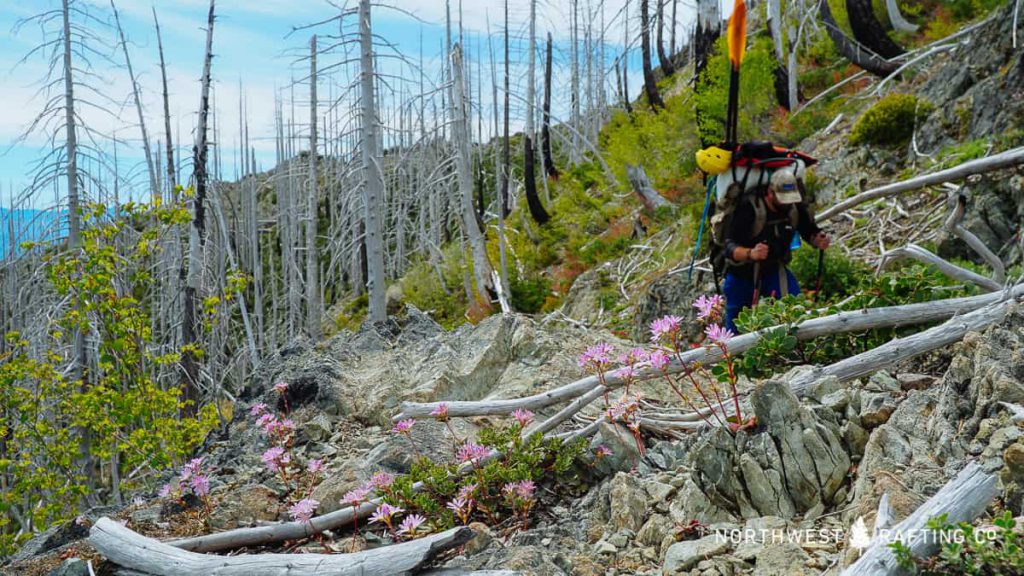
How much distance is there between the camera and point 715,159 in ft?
15.0

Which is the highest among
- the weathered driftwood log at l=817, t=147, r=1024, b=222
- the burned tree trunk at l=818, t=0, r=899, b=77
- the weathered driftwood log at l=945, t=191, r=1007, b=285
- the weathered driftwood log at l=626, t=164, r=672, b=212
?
the burned tree trunk at l=818, t=0, r=899, b=77

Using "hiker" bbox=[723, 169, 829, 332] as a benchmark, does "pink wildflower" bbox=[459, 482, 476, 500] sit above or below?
below

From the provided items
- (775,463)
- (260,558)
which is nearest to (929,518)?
(775,463)

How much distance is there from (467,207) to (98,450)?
20.0ft

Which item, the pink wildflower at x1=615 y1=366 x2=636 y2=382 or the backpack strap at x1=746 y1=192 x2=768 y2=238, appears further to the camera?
the backpack strap at x1=746 y1=192 x2=768 y2=238

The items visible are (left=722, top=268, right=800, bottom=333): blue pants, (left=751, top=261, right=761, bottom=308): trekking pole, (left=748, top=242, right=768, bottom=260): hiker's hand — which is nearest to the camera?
(left=748, top=242, right=768, bottom=260): hiker's hand

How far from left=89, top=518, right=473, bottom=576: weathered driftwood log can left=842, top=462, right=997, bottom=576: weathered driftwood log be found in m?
1.37

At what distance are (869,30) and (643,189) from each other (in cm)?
483

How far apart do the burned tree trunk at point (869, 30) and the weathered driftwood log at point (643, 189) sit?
14.7 ft

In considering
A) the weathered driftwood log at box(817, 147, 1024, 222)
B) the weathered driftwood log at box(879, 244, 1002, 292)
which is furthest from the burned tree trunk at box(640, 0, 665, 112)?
the weathered driftwood log at box(879, 244, 1002, 292)

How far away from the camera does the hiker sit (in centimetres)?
448

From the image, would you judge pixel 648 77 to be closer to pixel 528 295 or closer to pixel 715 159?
pixel 528 295

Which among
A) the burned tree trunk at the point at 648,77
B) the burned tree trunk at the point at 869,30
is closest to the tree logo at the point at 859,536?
the burned tree trunk at the point at 869,30

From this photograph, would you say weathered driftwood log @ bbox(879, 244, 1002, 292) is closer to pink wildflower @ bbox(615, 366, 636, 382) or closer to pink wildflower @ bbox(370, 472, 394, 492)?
pink wildflower @ bbox(615, 366, 636, 382)
